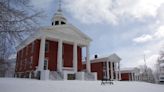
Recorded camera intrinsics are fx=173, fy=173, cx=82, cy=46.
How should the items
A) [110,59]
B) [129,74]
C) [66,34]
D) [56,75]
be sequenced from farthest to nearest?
[129,74] < [110,59] < [66,34] < [56,75]

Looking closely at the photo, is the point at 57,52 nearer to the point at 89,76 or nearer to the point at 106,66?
the point at 89,76

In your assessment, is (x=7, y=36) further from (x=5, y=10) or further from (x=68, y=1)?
(x=68, y=1)

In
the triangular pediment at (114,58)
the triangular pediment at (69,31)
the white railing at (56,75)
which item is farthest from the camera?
the triangular pediment at (114,58)

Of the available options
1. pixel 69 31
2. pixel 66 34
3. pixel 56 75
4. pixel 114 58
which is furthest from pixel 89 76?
pixel 114 58

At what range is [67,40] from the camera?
28234mm

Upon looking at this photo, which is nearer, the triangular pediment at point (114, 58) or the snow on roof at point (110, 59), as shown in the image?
the snow on roof at point (110, 59)

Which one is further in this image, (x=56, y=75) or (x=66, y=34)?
(x=66, y=34)

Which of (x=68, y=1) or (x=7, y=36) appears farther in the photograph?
(x=68, y=1)

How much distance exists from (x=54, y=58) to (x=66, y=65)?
245 cm

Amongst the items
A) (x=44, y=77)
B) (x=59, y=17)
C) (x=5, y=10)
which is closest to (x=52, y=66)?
(x=44, y=77)

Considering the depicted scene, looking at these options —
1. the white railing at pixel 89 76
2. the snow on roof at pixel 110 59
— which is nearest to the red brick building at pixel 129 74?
the snow on roof at pixel 110 59

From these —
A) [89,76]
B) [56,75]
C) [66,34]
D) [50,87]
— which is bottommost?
[89,76]

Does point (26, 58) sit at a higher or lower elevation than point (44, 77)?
higher

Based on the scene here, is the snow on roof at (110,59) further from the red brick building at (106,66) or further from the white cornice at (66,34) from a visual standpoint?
the white cornice at (66,34)
